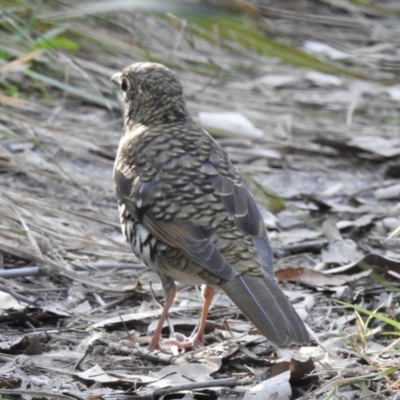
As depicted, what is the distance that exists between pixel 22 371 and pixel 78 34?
14.0ft

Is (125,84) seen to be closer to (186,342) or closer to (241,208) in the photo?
(241,208)

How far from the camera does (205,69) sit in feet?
25.2

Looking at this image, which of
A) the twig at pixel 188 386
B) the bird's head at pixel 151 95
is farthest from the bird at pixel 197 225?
the twig at pixel 188 386

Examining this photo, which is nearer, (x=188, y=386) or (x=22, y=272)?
(x=188, y=386)

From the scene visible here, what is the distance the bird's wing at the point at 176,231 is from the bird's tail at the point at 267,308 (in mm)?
68

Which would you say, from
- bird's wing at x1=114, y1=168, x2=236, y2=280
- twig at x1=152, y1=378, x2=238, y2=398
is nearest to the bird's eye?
bird's wing at x1=114, y1=168, x2=236, y2=280

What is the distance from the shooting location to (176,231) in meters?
3.77

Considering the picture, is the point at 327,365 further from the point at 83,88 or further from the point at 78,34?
the point at 78,34

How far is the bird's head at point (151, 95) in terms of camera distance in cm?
456

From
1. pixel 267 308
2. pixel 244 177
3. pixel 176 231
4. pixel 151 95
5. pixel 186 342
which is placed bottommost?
pixel 186 342

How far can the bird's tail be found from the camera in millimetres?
3295

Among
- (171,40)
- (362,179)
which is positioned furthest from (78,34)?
(362,179)

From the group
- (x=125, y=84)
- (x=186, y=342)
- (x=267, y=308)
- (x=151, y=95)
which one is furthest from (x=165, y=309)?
(x=125, y=84)

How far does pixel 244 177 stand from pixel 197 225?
2018mm
